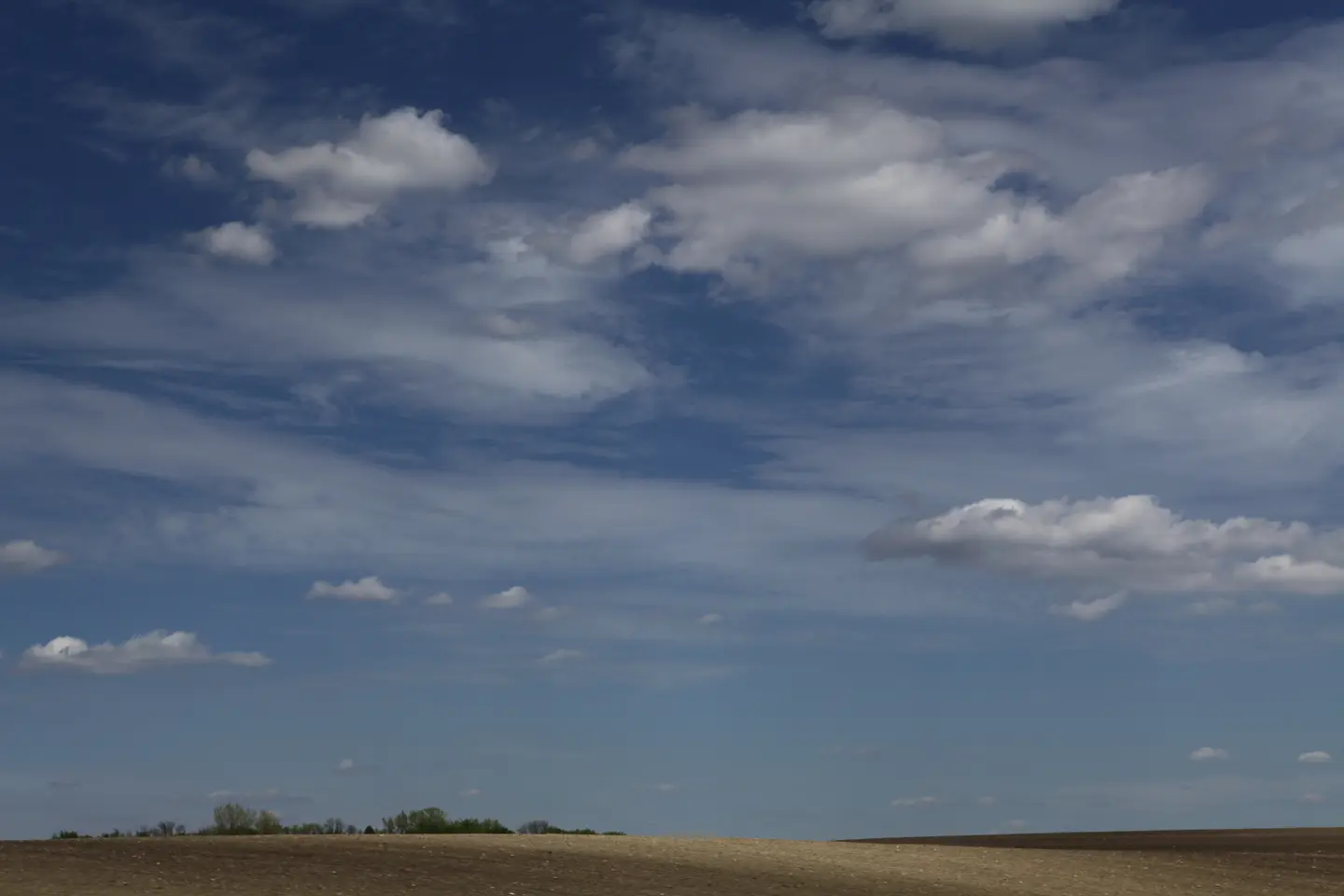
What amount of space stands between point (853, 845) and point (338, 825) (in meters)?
21.0

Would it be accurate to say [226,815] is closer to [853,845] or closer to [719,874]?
[853,845]

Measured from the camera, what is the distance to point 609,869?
3822 centimetres

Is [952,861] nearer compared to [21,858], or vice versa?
[21,858]

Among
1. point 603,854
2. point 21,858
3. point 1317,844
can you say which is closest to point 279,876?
point 21,858

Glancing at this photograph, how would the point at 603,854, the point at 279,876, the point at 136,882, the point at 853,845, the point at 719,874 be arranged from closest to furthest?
1. the point at 136,882
2. the point at 279,876
3. the point at 719,874
4. the point at 603,854
5. the point at 853,845

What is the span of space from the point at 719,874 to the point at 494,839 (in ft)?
32.5

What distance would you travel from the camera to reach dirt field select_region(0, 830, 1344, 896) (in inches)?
1286

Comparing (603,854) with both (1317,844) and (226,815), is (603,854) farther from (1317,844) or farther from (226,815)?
(1317,844)

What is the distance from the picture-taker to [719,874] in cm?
3825

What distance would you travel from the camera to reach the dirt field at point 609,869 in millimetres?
32656

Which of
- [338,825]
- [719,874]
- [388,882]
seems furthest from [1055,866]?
[338,825]

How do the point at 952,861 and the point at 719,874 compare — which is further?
the point at 952,861

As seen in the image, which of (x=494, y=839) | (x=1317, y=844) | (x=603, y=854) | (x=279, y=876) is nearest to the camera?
(x=279, y=876)

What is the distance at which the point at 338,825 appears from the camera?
184 ft
